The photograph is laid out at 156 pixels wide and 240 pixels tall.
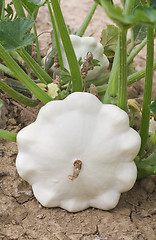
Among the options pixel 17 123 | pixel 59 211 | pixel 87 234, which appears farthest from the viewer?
pixel 17 123

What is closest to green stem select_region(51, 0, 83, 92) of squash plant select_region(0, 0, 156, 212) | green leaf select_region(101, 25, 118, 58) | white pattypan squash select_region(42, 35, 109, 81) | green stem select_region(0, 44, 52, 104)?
squash plant select_region(0, 0, 156, 212)

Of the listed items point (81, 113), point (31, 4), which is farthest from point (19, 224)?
point (31, 4)

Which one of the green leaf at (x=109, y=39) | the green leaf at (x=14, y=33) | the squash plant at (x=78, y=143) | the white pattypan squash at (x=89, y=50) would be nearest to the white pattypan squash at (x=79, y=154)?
the squash plant at (x=78, y=143)

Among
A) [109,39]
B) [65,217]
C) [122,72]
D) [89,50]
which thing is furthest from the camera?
[109,39]

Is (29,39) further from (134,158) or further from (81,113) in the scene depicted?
(134,158)

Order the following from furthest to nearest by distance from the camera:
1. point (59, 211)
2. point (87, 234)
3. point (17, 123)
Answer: point (17, 123) < point (59, 211) < point (87, 234)

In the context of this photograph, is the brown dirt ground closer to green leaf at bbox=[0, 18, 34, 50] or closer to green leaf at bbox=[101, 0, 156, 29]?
green leaf at bbox=[0, 18, 34, 50]

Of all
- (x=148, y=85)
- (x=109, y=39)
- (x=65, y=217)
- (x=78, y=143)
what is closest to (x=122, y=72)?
(x=148, y=85)

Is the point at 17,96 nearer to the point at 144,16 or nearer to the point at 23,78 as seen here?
the point at 23,78
